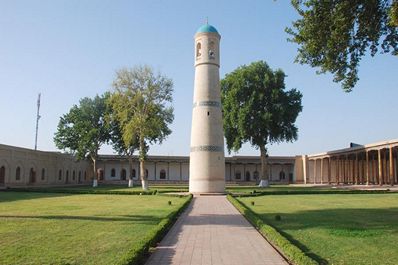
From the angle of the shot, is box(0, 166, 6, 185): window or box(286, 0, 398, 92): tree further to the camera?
box(0, 166, 6, 185): window

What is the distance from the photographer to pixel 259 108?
4438 centimetres

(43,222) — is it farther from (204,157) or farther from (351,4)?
(204,157)

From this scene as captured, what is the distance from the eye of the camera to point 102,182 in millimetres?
60938

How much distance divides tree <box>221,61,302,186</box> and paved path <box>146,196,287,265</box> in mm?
30240

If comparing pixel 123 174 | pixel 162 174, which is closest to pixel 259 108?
pixel 162 174

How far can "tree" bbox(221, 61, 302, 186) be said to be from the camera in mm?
43656

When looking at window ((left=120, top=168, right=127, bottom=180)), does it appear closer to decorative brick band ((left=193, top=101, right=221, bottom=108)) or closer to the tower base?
the tower base

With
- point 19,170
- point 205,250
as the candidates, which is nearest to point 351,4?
point 205,250

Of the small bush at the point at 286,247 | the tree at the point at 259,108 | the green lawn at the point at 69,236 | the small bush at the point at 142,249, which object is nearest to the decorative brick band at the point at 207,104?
the tree at the point at 259,108

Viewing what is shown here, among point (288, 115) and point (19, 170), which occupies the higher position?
point (288, 115)

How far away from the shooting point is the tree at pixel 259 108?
43656 mm

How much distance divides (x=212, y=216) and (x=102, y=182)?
4717cm

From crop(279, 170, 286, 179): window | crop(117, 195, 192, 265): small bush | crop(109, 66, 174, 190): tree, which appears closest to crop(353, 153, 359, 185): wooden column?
crop(279, 170, 286, 179): window

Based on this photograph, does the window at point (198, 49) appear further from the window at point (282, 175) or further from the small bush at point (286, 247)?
the window at point (282, 175)
